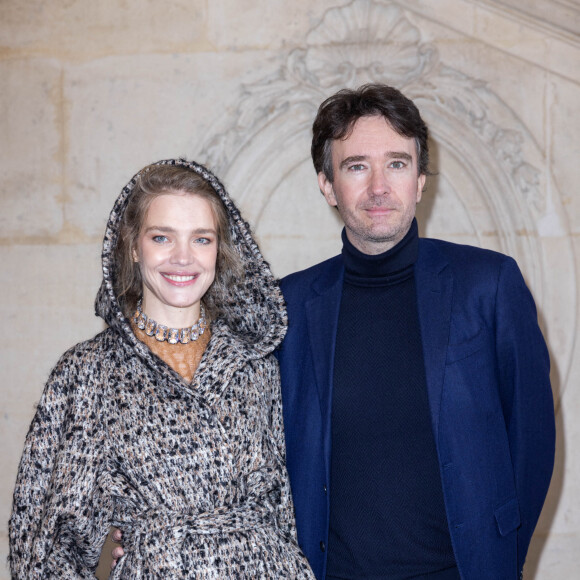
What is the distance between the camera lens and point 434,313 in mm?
1974

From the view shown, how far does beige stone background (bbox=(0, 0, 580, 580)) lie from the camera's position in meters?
3.23

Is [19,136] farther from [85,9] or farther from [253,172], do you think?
[253,172]

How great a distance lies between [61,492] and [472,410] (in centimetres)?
103

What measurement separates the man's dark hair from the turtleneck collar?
265 mm

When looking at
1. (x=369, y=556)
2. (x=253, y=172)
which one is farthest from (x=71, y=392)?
(x=253, y=172)

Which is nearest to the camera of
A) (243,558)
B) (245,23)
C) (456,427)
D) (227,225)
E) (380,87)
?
(243,558)

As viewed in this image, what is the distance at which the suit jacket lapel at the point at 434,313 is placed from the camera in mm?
1888

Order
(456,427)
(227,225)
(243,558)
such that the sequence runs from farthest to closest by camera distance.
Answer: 1. (227,225)
2. (456,427)
3. (243,558)

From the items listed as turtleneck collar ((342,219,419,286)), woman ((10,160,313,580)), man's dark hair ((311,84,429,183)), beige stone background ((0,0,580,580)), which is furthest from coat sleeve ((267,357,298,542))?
beige stone background ((0,0,580,580))

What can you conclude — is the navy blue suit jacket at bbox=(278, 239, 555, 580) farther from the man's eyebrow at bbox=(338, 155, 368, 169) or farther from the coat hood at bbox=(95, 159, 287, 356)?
the man's eyebrow at bbox=(338, 155, 368, 169)

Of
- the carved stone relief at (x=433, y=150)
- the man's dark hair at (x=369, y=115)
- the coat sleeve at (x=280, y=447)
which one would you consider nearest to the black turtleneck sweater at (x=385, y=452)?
the coat sleeve at (x=280, y=447)

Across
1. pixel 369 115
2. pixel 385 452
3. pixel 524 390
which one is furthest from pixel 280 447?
pixel 369 115

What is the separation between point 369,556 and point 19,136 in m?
2.44

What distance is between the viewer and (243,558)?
5.68 feet
